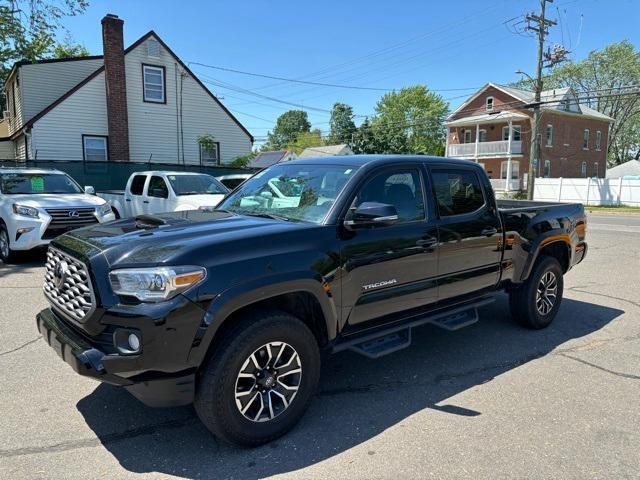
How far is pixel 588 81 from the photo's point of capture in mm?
53625

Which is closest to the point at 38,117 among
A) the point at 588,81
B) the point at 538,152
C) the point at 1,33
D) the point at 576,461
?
the point at 1,33

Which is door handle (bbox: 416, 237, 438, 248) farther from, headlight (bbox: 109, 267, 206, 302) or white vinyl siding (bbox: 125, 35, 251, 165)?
white vinyl siding (bbox: 125, 35, 251, 165)

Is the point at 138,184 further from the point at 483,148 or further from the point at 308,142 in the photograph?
the point at 308,142

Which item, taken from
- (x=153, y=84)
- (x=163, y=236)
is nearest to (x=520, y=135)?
(x=153, y=84)

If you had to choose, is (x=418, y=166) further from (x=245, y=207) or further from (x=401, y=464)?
(x=401, y=464)

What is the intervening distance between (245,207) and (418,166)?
1556 mm

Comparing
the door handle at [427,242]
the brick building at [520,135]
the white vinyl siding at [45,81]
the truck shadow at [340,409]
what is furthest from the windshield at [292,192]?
the brick building at [520,135]

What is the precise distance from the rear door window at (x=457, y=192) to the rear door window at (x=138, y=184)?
29.8ft

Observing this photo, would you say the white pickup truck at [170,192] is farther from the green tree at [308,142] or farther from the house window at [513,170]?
the green tree at [308,142]

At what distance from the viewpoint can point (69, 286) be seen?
3135 mm

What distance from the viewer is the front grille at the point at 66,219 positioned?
335 inches

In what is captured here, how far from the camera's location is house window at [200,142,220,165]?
907 inches

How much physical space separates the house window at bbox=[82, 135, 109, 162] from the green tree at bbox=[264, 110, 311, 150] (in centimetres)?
10031

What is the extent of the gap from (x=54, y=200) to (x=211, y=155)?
48.6ft
